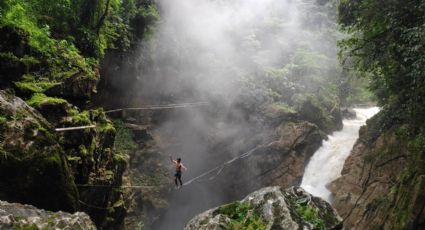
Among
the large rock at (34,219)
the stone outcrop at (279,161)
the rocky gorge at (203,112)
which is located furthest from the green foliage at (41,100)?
the stone outcrop at (279,161)

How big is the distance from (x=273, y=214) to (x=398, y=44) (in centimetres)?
553

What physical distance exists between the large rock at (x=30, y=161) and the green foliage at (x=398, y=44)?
27.6 feet

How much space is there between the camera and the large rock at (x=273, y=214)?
7.46 metres

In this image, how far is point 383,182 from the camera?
15234mm

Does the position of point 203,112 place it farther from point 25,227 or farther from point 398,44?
point 25,227

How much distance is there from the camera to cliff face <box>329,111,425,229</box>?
10789 mm

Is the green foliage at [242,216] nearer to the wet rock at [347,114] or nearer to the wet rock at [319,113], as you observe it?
the wet rock at [319,113]

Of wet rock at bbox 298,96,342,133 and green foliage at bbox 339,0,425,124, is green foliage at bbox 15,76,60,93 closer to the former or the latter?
green foliage at bbox 339,0,425,124

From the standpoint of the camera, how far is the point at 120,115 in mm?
19641

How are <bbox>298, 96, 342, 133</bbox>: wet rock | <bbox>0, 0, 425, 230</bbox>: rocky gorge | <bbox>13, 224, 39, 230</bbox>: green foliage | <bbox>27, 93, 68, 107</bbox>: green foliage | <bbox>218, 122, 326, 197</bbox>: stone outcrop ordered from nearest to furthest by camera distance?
<bbox>13, 224, 39, 230</bbox>: green foliage → <bbox>0, 0, 425, 230</bbox>: rocky gorge → <bbox>27, 93, 68, 107</bbox>: green foliage → <bbox>218, 122, 326, 197</bbox>: stone outcrop → <bbox>298, 96, 342, 133</bbox>: wet rock

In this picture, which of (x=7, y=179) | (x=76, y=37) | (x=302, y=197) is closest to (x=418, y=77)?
(x=302, y=197)

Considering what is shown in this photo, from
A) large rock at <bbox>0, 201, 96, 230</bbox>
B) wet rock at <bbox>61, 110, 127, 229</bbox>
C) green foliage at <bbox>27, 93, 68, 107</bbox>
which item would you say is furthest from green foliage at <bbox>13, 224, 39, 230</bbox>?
green foliage at <bbox>27, 93, 68, 107</bbox>

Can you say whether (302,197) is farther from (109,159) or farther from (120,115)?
(120,115)

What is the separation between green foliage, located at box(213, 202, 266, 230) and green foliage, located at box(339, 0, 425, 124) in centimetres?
486
